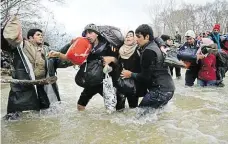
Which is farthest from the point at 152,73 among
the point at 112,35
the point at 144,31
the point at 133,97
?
the point at 112,35

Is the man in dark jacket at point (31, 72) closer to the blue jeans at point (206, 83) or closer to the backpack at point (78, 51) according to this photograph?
the backpack at point (78, 51)

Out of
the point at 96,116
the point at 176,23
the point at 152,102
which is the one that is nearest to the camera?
the point at 152,102

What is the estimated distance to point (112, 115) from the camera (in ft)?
16.7

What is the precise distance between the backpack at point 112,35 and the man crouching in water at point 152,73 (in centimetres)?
38

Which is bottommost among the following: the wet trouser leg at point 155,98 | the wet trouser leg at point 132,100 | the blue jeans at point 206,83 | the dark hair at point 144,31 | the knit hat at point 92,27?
the blue jeans at point 206,83

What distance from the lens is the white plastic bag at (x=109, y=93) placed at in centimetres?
481

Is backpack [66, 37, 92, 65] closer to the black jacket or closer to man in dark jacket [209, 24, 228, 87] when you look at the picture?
the black jacket

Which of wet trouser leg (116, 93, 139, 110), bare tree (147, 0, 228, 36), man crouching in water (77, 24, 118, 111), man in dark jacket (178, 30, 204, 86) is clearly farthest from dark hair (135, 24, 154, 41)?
bare tree (147, 0, 228, 36)

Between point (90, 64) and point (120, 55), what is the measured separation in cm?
46

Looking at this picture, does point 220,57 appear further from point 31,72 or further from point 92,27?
point 31,72

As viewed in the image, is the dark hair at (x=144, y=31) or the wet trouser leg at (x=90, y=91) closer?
the dark hair at (x=144, y=31)

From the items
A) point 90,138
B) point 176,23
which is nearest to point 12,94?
point 90,138

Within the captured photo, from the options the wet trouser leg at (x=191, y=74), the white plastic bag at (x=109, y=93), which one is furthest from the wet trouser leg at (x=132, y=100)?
the wet trouser leg at (x=191, y=74)

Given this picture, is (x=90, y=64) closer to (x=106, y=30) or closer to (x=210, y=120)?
(x=106, y=30)
